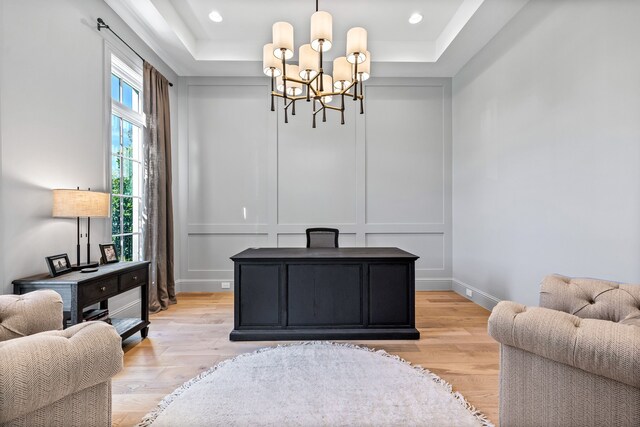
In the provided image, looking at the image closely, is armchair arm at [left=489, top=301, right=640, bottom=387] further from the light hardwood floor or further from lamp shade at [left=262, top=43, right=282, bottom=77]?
lamp shade at [left=262, top=43, right=282, bottom=77]

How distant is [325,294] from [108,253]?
2.02 metres

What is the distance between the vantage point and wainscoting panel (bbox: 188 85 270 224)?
4.91 m

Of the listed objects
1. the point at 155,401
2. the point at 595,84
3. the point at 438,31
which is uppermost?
the point at 438,31

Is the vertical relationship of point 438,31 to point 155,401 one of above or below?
above

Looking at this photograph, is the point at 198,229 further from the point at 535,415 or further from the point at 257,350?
the point at 535,415

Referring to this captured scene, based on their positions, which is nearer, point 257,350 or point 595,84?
point 595,84

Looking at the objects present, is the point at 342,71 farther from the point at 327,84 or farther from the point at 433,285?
the point at 433,285

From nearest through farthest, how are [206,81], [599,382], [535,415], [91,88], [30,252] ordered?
[599,382], [535,415], [30,252], [91,88], [206,81]

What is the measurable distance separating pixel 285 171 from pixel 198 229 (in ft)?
5.13

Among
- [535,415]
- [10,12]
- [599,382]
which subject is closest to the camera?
[599,382]

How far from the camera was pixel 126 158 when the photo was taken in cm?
379

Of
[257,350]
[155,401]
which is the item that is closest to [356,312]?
[257,350]

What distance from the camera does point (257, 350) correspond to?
2.79 meters

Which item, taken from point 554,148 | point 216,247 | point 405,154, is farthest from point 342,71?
point 216,247
